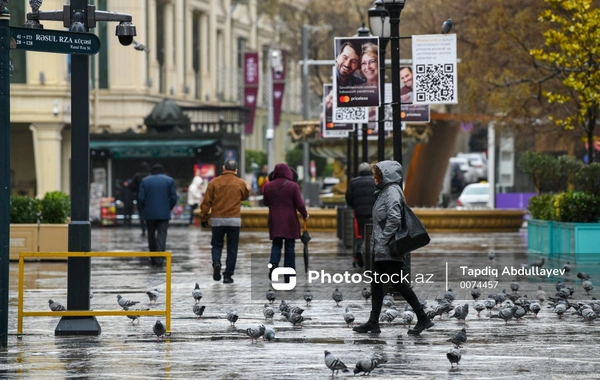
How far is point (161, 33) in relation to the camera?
61406 mm

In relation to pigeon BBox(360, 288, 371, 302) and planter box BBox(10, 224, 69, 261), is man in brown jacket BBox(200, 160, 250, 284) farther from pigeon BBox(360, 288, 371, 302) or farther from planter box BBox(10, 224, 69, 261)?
planter box BBox(10, 224, 69, 261)

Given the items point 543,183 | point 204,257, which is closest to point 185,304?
point 204,257

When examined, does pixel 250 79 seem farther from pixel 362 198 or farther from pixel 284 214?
pixel 284 214

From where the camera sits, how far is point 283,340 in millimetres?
12508

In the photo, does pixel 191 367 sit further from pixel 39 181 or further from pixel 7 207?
pixel 39 181

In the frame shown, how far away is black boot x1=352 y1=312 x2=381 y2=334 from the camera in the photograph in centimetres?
1290

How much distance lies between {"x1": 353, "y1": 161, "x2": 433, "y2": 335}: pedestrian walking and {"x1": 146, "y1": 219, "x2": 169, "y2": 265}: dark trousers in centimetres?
1103

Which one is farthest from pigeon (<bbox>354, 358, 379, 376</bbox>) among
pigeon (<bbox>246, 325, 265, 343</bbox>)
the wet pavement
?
pigeon (<bbox>246, 325, 265, 343</bbox>)

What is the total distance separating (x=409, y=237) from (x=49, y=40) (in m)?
3.94

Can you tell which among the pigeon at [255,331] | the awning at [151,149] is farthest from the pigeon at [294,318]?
the awning at [151,149]

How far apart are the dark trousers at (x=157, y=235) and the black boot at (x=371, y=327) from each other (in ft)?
35.2

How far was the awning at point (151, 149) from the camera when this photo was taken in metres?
45.7

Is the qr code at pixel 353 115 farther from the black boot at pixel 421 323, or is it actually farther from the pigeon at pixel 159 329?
the pigeon at pixel 159 329

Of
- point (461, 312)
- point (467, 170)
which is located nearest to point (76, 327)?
point (461, 312)
